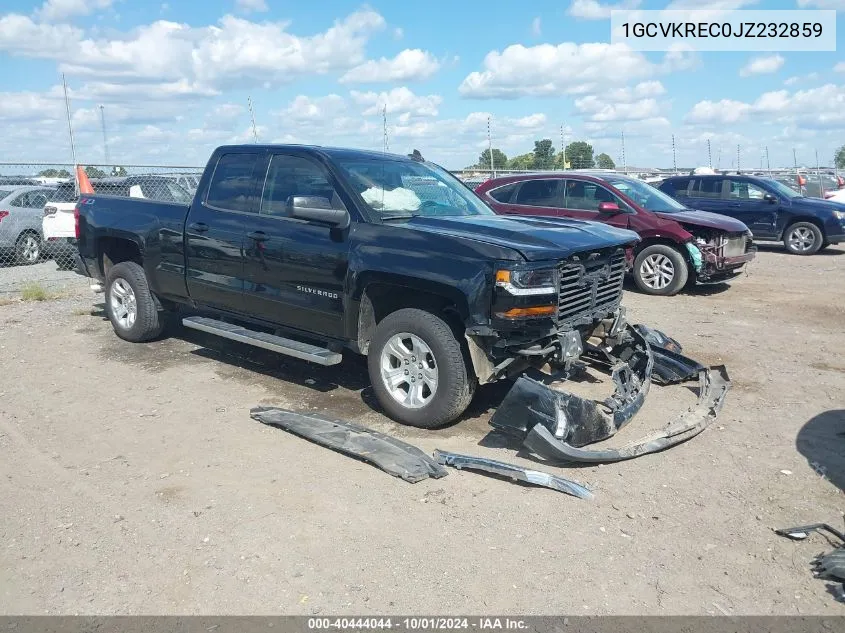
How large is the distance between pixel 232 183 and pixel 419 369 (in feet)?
8.34

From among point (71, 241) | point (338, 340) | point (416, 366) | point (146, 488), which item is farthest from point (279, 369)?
point (71, 241)

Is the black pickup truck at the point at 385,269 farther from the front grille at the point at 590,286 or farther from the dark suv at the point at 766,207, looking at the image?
the dark suv at the point at 766,207

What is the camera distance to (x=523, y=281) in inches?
185

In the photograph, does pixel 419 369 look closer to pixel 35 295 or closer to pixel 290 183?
pixel 290 183

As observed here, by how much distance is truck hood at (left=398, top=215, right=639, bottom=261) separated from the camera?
4.87 m

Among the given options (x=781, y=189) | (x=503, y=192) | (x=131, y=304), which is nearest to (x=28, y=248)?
(x=131, y=304)

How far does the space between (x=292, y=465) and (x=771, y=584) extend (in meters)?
2.78

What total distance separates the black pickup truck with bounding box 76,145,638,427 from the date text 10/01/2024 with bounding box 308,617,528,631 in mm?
2006

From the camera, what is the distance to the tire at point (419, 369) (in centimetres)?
496

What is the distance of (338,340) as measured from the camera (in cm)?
572

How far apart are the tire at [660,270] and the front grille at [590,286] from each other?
522cm

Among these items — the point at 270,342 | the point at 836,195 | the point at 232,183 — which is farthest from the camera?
the point at 836,195

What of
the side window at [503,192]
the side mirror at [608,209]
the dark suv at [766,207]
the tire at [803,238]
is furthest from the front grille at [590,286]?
the tire at [803,238]

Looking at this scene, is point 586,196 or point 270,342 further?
point 586,196
